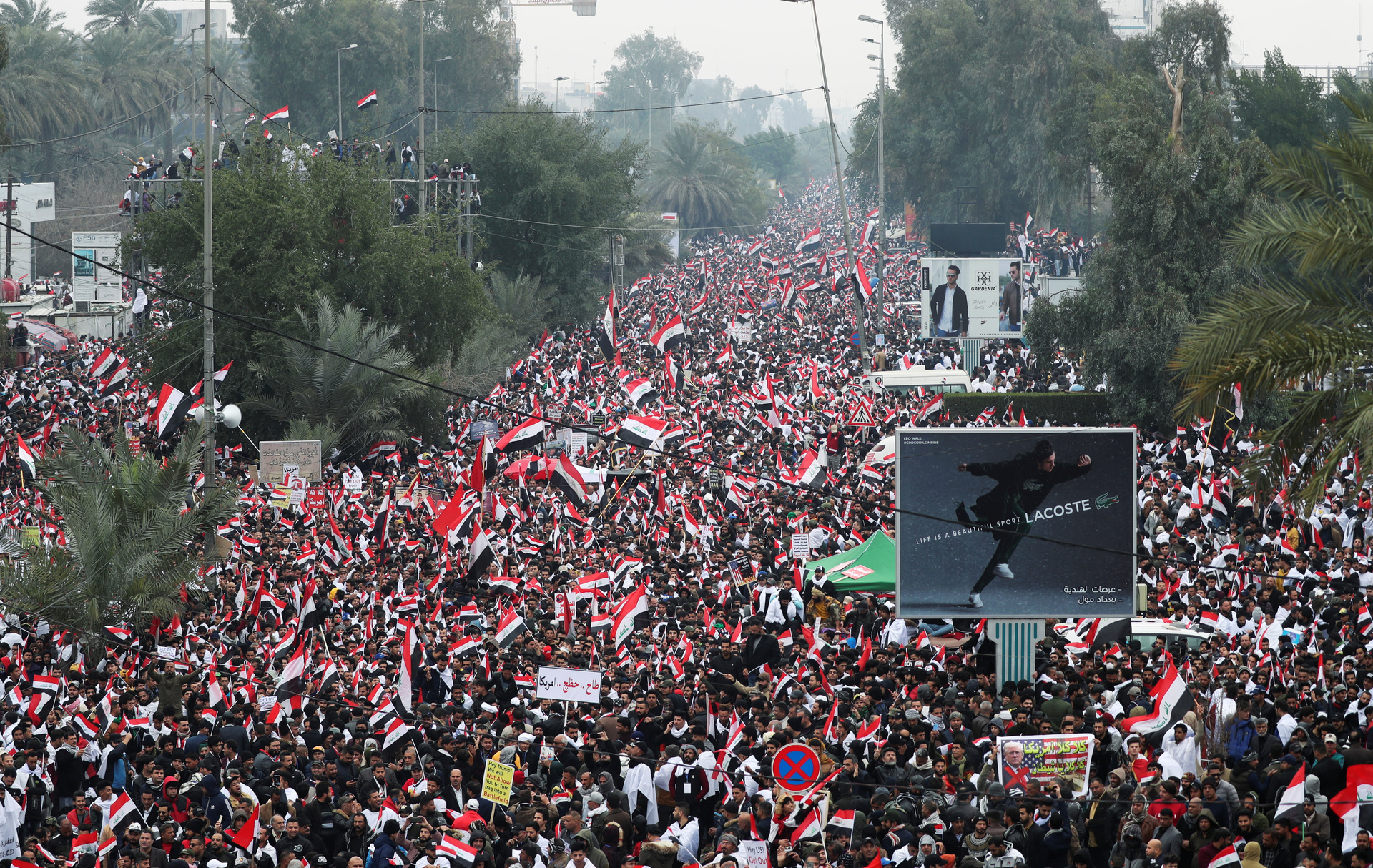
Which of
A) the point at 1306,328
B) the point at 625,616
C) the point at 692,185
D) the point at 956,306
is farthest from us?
the point at 692,185

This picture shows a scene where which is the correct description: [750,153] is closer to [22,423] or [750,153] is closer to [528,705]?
[22,423]

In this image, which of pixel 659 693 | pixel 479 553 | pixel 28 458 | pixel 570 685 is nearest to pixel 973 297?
pixel 28 458

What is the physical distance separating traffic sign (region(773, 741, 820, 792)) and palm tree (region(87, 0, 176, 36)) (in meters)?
96.0

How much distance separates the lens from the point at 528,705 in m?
14.9

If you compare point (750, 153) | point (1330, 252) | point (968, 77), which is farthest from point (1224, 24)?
point (750, 153)

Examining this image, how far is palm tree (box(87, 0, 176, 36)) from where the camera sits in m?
99.4

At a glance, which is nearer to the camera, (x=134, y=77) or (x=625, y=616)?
(x=625, y=616)

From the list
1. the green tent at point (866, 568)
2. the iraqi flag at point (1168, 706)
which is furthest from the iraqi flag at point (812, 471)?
the iraqi flag at point (1168, 706)

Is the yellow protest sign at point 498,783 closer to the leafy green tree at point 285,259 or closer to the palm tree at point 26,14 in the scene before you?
the leafy green tree at point 285,259

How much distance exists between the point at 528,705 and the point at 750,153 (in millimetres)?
163084

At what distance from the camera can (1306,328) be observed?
1132cm

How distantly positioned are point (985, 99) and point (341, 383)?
45.4 meters

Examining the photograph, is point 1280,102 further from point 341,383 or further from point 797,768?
point 797,768

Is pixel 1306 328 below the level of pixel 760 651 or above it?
above
